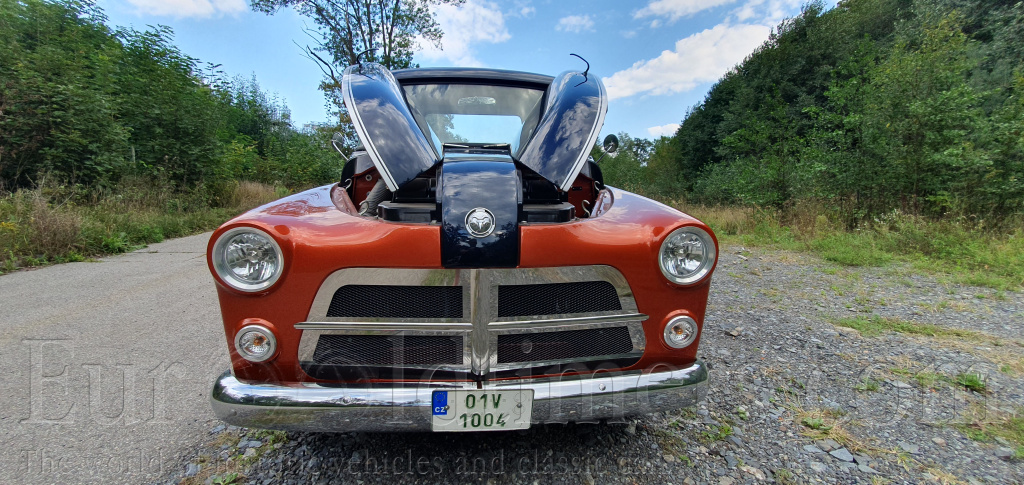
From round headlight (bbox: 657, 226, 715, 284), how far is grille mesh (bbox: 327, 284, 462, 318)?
31.0 inches

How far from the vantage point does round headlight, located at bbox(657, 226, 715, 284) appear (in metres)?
1.54

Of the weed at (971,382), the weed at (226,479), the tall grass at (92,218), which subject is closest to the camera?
the weed at (226,479)

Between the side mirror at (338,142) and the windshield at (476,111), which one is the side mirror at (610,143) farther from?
the side mirror at (338,142)

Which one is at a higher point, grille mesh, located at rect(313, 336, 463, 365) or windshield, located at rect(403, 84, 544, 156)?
windshield, located at rect(403, 84, 544, 156)

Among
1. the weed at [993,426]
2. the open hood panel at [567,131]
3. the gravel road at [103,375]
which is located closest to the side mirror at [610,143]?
the open hood panel at [567,131]

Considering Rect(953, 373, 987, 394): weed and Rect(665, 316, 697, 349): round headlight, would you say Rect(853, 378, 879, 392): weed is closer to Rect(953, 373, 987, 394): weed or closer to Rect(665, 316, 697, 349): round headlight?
Rect(953, 373, 987, 394): weed

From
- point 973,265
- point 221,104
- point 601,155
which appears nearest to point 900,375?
point 601,155

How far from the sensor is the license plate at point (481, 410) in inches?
55.4

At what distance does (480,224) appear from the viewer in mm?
1421

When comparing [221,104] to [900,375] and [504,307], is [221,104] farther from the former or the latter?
[900,375]

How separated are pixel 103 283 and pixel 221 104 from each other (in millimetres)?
9852

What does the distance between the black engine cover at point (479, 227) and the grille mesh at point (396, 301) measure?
141 millimetres

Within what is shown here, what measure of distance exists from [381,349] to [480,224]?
23.0 inches

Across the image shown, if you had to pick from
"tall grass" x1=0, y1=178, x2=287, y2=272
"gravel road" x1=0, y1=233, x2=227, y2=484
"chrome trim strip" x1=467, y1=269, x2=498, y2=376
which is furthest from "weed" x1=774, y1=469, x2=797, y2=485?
"tall grass" x1=0, y1=178, x2=287, y2=272
